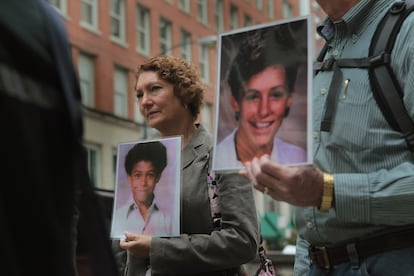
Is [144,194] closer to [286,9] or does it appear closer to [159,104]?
[159,104]

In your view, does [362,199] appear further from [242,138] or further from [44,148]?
[44,148]

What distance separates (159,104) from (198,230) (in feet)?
1.85

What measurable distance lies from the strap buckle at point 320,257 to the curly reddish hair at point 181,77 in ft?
4.12

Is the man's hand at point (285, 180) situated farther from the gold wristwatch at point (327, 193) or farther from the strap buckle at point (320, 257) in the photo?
the strap buckle at point (320, 257)

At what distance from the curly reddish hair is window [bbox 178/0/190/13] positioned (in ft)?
109

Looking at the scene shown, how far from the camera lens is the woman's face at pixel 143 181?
2.82 m

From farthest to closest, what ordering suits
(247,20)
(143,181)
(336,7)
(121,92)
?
(247,20) < (121,92) < (143,181) < (336,7)

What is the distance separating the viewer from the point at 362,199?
201cm

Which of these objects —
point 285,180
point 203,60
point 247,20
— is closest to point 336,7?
point 285,180

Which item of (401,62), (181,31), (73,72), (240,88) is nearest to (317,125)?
Result: (401,62)

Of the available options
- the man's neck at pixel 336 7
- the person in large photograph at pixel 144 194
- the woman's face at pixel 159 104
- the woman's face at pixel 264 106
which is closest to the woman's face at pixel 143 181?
the person in large photograph at pixel 144 194

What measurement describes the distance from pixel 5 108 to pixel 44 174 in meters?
0.13

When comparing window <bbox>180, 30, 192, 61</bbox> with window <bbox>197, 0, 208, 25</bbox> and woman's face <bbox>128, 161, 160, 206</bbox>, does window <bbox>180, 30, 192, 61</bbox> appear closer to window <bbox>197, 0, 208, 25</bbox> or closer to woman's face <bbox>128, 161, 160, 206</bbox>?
window <bbox>197, 0, 208, 25</bbox>

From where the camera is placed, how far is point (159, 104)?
10.9 feet
